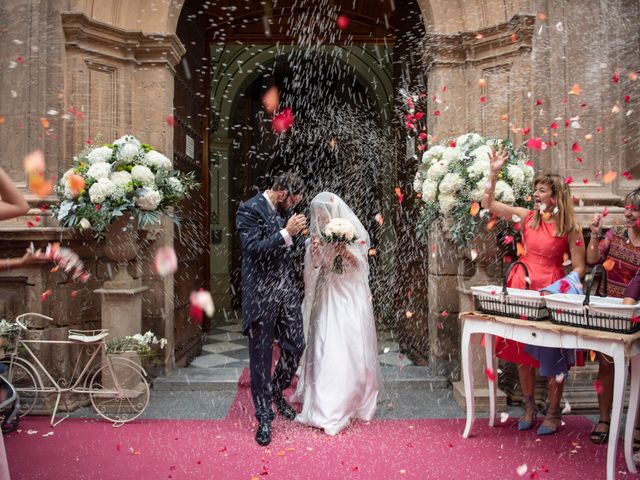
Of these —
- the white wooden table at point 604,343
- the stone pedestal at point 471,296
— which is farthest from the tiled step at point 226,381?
the white wooden table at point 604,343

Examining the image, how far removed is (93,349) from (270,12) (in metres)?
4.92

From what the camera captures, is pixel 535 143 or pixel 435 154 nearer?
pixel 435 154

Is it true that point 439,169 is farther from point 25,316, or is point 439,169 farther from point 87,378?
point 25,316

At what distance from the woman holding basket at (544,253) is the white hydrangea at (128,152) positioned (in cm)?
275

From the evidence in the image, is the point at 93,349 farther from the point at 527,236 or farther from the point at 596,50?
the point at 596,50

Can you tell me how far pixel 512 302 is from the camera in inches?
147

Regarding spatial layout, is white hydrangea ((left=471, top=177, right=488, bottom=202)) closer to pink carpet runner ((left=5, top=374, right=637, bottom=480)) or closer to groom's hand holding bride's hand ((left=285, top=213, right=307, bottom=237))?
groom's hand holding bride's hand ((left=285, top=213, right=307, bottom=237))

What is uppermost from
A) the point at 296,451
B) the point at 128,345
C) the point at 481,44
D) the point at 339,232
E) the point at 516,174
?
the point at 481,44

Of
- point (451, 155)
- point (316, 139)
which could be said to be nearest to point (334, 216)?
point (451, 155)

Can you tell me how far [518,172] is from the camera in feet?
14.3

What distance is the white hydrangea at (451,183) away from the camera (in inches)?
173

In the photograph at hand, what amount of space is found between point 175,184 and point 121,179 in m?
0.46

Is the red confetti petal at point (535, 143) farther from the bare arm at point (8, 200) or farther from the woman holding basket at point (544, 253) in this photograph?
the bare arm at point (8, 200)

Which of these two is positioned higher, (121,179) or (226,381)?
(121,179)
